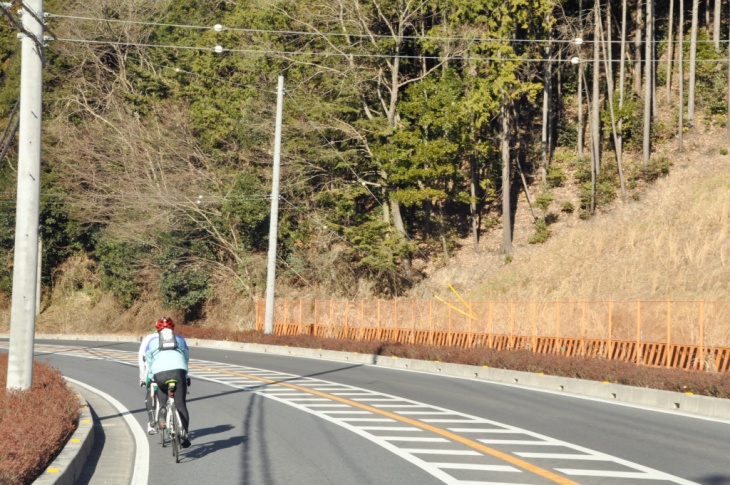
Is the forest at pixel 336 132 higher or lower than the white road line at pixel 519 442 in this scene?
higher

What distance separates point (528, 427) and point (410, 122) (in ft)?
130

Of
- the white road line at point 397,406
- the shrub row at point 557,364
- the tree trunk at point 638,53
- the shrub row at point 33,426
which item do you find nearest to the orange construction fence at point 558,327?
the shrub row at point 557,364

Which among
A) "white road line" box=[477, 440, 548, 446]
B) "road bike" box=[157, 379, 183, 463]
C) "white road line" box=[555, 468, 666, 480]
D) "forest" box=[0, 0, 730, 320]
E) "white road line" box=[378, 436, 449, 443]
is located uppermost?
"forest" box=[0, 0, 730, 320]

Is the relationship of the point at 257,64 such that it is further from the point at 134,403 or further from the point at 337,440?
the point at 337,440

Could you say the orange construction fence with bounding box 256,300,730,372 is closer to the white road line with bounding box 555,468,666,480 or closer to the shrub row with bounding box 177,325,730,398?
the shrub row with bounding box 177,325,730,398

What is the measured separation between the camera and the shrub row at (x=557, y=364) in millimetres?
19203

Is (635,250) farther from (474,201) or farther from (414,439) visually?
(414,439)

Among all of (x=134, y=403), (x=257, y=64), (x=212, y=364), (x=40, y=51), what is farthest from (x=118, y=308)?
(x=40, y=51)

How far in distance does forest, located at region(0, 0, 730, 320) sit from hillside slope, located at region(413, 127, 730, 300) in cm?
141

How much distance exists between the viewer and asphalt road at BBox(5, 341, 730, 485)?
11.1m

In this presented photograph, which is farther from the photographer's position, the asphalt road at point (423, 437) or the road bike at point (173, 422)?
the road bike at point (173, 422)

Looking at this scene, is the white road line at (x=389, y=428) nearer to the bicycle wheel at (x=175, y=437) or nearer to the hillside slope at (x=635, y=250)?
the bicycle wheel at (x=175, y=437)

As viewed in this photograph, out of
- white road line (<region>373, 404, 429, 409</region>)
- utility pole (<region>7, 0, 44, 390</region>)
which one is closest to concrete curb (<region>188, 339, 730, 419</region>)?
white road line (<region>373, 404, 429, 409</region>)

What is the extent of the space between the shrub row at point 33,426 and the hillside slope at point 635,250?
27693 mm
